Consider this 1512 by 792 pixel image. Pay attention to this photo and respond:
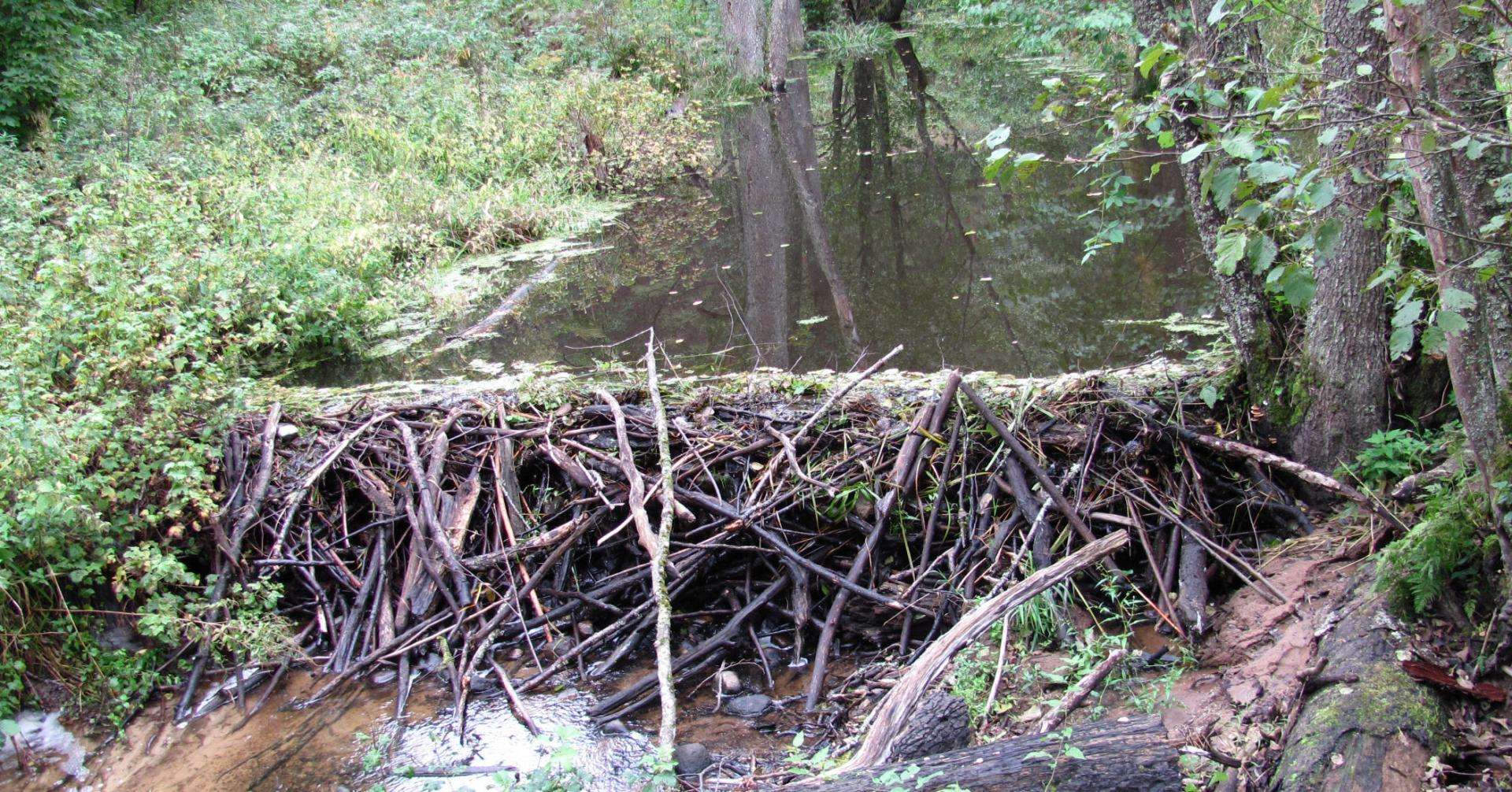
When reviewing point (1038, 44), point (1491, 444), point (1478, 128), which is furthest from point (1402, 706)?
point (1038, 44)

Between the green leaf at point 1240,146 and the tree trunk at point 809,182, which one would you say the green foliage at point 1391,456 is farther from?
the tree trunk at point 809,182

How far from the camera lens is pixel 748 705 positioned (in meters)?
3.69

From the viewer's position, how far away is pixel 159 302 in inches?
213

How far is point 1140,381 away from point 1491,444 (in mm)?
1716

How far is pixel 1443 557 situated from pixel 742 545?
8.27 feet

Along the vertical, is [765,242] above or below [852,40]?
below

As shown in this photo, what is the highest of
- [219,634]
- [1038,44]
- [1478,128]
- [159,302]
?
[1038,44]

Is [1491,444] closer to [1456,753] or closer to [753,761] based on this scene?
[1456,753]

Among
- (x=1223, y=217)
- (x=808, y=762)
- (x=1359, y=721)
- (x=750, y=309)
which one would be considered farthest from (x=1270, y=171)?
(x=750, y=309)

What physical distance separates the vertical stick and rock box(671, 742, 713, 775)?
0.06 m

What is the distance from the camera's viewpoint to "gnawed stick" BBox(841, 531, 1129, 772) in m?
2.89

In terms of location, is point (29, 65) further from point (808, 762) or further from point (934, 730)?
point (934, 730)

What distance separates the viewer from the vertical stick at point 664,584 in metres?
3.24

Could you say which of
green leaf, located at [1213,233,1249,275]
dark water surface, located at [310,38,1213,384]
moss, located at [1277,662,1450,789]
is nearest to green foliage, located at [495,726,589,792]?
moss, located at [1277,662,1450,789]
